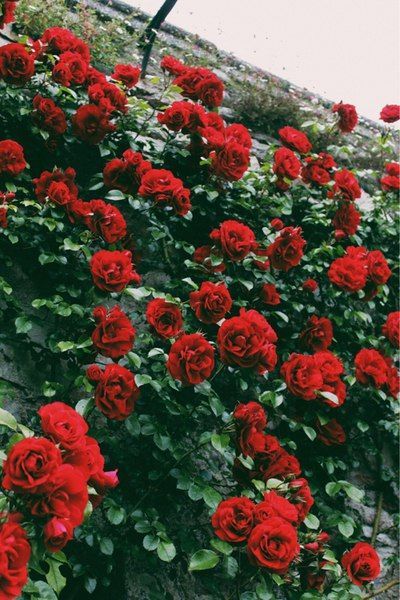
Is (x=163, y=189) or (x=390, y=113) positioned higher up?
(x=390, y=113)

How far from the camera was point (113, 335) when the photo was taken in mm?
1758

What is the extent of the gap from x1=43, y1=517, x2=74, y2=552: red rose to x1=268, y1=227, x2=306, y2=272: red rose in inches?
63.0

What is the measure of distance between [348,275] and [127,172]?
3.71ft

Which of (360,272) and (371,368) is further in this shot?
(360,272)

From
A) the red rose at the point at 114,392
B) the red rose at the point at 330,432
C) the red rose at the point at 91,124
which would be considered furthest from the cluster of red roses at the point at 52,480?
the red rose at the point at 91,124

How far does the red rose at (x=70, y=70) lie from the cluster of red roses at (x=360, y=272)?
1.53 meters

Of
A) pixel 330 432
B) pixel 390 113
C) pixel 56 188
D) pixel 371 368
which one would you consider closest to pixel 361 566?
pixel 330 432

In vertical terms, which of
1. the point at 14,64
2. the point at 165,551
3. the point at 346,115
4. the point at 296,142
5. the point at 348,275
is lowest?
the point at 165,551

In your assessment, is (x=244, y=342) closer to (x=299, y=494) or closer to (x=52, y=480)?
(x=299, y=494)

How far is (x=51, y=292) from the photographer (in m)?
2.28

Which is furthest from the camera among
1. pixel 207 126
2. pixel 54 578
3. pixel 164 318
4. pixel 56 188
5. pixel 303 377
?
pixel 207 126

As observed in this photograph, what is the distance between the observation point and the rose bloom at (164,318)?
185 cm

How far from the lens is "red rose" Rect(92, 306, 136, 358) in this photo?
1.75 meters

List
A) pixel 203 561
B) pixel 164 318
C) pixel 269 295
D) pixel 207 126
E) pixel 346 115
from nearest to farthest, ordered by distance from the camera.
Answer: pixel 203 561 < pixel 164 318 < pixel 269 295 < pixel 207 126 < pixel 346 115
